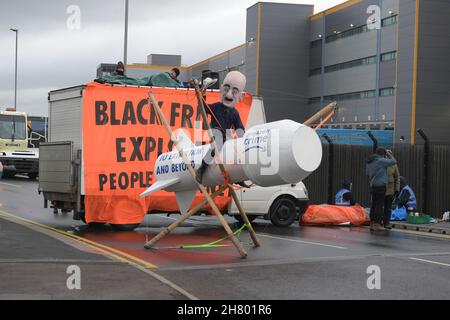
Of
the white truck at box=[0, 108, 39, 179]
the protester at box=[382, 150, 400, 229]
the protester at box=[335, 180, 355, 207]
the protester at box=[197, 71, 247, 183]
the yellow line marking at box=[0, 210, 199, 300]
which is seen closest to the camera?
the yellow line marking at box=[0, 210, 199, 300]

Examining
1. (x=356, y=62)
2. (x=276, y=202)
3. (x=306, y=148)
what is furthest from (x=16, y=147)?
(x=356, y=62)

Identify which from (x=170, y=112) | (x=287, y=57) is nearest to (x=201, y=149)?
(x=170, y=112)

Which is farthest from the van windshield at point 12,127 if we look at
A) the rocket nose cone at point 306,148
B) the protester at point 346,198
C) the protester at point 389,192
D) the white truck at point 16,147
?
the rocket nose cone at point 306,148

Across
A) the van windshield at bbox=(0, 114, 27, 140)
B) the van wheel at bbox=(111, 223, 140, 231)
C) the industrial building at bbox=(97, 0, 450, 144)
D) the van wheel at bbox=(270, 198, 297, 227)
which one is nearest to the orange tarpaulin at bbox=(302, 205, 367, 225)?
the van wheel at bbox=(270, 198, 297, 227)

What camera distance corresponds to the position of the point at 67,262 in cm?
997

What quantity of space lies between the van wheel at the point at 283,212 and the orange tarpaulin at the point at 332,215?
70 centimetres

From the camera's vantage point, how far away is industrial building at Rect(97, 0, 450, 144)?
4203 centimetres

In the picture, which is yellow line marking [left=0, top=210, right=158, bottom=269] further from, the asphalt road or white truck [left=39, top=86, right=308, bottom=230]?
white truck [left=39, top=86, right=308, bottom=230]

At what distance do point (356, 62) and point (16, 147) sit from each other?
34999 millimetres

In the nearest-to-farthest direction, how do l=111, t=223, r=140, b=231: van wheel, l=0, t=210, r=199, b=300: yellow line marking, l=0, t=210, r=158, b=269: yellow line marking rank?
l=0, t=210, r=199, b=300: yellow line marking, l=0, t=210, r=158, b=269: yellow line marking, l=111, t=223, r=140, b=231: van wheel

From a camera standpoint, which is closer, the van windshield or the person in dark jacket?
the person in dark jacket

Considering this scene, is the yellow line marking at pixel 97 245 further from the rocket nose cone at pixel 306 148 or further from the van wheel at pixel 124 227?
the rocket nose cone at pixel 306 148

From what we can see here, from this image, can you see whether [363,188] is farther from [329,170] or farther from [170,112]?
[170,112]

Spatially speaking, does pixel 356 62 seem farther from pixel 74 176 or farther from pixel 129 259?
pixel 129 259
